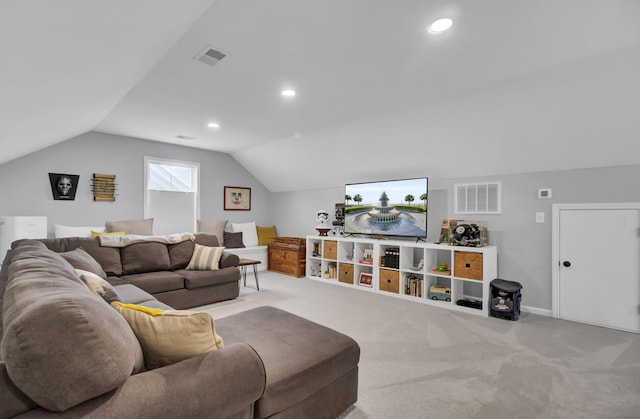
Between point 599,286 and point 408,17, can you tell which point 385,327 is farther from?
point 408,17

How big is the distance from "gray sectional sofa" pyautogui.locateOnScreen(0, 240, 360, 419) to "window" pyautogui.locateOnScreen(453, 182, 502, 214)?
327 cm

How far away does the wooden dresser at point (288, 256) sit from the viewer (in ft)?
19.2

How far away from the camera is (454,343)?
2.88 meters

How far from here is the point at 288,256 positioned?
6.04m

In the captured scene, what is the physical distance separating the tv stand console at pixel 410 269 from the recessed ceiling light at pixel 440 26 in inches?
101

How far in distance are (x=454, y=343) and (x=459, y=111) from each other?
2444 mm

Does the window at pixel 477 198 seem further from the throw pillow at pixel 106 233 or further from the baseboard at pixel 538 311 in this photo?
the throw pillow at pixel 106 233

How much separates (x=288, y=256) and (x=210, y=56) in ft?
13.4

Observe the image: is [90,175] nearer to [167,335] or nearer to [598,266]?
[167,335]

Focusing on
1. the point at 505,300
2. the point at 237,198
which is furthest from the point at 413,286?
the point at 237,198

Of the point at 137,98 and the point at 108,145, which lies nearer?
the point at 137,98

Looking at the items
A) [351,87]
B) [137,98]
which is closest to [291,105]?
[351,87]

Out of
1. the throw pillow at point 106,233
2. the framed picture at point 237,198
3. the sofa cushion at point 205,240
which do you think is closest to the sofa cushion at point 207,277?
the sofa cushion at point 205,240

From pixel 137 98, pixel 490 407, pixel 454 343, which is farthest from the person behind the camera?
pixel 137 98
